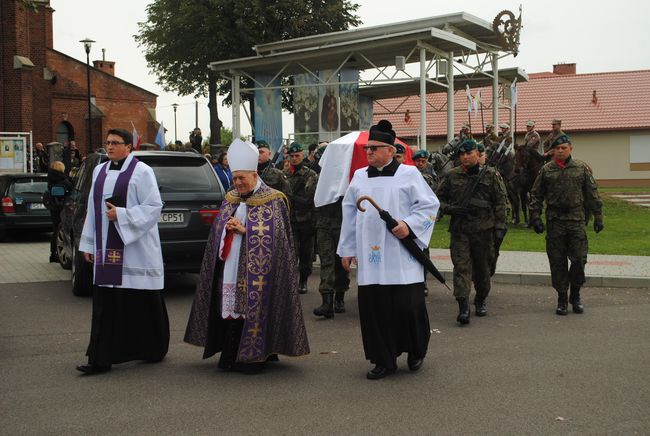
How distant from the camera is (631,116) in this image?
43.8 metres

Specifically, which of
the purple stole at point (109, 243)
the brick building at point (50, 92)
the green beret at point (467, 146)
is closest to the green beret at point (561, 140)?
the green beret at point (467, 146)

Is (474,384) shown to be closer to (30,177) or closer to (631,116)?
(30,177)

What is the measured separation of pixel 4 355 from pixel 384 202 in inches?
141

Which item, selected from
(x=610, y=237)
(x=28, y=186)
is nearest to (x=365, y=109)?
(x=28, y=186)

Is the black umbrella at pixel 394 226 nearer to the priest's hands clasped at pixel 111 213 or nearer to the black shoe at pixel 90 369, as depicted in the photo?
the priest's hands clasped at pixel 111 213

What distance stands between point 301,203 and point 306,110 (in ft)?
45.1

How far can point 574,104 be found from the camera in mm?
45906

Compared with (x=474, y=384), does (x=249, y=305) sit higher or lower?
higher

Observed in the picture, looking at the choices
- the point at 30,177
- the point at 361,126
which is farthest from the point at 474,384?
the point at 361,126

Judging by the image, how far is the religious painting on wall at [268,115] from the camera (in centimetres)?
2400

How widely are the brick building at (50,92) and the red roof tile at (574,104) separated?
56.4ft

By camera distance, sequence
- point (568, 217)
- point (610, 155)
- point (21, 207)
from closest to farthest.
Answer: point (568, 217), point (21, 207), point (610, 155)

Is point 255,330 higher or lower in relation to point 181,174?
lower

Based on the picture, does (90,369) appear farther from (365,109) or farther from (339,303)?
(365,109)
